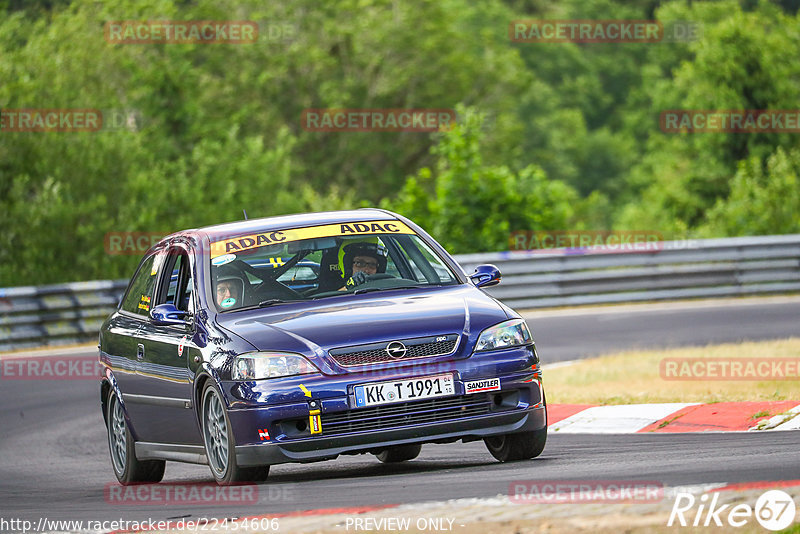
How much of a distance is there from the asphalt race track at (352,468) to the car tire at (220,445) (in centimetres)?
15

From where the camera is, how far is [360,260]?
29.2 feet

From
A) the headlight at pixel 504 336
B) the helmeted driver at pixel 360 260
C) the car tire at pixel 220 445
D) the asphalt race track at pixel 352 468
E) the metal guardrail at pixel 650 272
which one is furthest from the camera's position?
the metal guardrail at pixel 650 272

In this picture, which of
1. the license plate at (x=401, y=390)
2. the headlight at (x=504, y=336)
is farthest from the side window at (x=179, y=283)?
the headlight at (x=504, y=336)

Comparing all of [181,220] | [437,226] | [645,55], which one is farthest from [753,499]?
[645,55]

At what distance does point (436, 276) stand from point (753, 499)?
3558 millimetres

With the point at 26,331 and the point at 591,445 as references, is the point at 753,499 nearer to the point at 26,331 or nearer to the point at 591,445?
the point at 591,445

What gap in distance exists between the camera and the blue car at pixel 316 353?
772 cm

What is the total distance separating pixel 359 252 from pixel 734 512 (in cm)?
387

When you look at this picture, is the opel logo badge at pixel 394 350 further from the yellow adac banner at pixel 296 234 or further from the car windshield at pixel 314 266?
the yellow adac banner at pixel 296 234

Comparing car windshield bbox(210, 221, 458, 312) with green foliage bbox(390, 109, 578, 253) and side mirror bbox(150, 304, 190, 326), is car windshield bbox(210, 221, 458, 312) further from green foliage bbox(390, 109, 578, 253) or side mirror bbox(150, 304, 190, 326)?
green foliage bbox(390, 109, 578, 253)

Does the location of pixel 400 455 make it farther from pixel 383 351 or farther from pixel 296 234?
pixel 383 351

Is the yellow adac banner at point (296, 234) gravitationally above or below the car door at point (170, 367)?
above

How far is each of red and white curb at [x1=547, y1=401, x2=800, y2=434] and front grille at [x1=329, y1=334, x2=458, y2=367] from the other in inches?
108

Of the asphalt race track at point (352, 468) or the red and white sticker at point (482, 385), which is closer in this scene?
the asphalt race track at point (352, 468)
